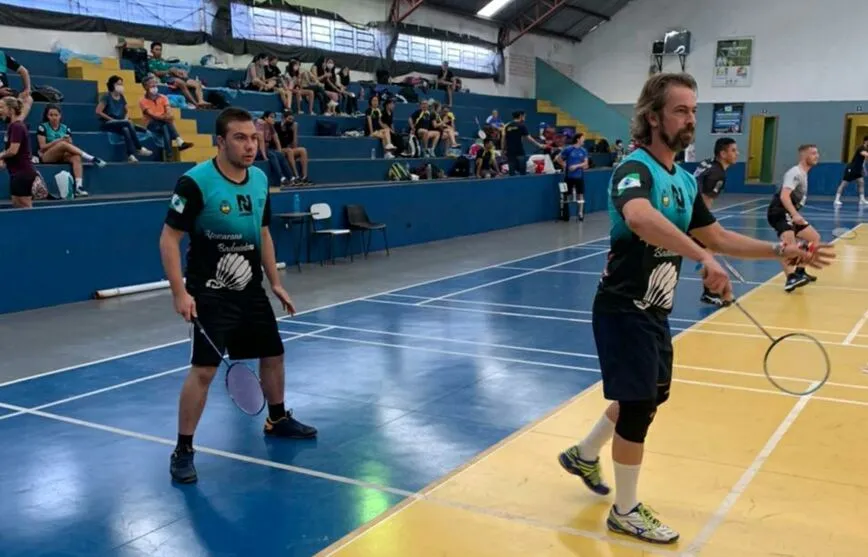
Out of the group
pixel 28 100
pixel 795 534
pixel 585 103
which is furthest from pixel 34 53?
pixel 585 103

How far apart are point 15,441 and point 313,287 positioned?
6.22 m

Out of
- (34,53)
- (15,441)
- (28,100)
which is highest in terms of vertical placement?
(34,53)

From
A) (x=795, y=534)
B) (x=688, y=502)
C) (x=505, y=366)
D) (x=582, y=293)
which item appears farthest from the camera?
(x=582, y=293)

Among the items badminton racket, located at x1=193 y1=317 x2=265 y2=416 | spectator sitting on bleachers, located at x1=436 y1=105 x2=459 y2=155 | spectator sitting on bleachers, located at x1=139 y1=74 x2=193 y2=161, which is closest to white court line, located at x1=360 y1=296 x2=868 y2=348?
badminton racket, located at x1=193 y1=317 x2=265 y2=416

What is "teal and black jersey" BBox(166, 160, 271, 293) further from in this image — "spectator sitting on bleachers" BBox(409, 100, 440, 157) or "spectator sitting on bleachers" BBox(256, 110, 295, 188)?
"spectator sitting on bleachers" BBox(409, 100, 440, 157)

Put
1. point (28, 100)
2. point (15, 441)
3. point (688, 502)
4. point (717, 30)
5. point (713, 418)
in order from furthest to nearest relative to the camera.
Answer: point (717, 30)
point (28, 100)
point (713, 418)
point (15, 441)
point (688, 502)

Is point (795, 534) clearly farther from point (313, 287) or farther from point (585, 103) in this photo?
point (585, 103)

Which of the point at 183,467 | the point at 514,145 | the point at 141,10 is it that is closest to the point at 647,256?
the point at 183,467

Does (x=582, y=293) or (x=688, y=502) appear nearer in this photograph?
(x=688, y=502)

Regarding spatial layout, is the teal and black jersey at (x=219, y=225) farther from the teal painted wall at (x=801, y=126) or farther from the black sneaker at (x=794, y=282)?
the teal painted wall at (x=801, y=126)

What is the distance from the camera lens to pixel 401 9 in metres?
25.9

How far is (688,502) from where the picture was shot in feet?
14.5

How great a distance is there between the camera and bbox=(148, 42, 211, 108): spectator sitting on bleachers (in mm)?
16812

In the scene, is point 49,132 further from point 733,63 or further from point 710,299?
point 733,63
